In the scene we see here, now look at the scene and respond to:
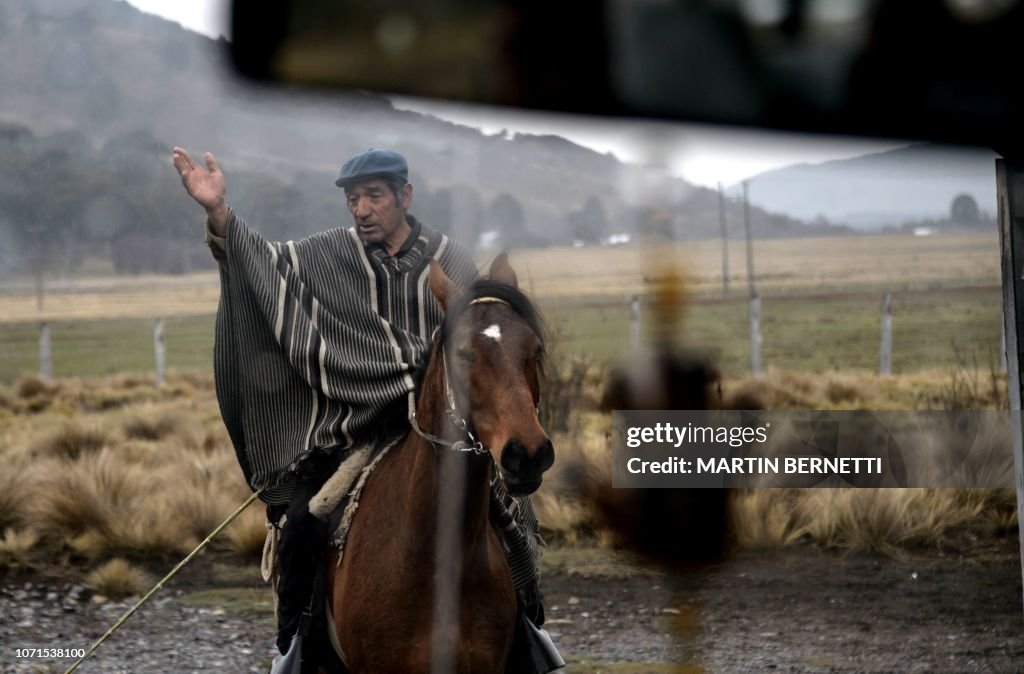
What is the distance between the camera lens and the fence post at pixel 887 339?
813 centimetres

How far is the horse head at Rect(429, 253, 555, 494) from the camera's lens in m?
2.92

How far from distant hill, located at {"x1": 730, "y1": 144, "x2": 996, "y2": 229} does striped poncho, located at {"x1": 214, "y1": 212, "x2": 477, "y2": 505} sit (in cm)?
418

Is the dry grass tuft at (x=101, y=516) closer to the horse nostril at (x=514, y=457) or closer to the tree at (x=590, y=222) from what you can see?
the tree at (x=590, y=222)

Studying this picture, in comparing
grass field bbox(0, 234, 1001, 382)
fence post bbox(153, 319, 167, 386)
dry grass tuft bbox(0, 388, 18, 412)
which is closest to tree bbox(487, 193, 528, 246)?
grass field bbox(0, 234, 1001, 382)

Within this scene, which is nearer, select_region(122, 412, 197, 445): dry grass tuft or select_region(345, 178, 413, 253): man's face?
select_region(345, 178, 413, 253): man's face

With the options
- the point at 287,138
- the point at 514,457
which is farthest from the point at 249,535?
the point at 514,457

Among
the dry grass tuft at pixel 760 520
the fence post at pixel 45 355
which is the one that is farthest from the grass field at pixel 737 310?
the dry grass tuft at pixel 760 520

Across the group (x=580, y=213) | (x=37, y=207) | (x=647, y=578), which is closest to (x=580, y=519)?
(x=647, y=578)

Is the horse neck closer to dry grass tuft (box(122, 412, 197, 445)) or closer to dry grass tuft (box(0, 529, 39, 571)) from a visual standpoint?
dry grass tuft (box(0, 529, 39, 571))

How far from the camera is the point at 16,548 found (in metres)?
6.75

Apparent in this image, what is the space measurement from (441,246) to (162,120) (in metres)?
4.94

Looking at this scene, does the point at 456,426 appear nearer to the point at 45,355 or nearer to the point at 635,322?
the point at 635,322

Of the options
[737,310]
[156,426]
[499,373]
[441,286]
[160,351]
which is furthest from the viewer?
[160,351]

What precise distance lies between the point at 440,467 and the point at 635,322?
4.57m
